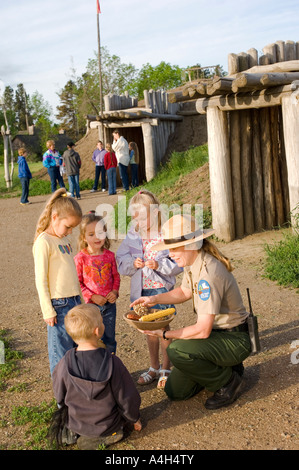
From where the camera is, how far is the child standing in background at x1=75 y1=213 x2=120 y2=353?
4457 millimetres

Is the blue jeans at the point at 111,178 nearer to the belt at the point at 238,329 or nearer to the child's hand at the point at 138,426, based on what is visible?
the belt at the point at 238,329

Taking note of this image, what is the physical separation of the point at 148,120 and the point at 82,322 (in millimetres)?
13995

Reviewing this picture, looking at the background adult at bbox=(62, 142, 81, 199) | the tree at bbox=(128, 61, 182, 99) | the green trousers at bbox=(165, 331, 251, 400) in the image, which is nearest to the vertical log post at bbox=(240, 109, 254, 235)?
the green trousers at bbox=(165, 331, 251, 400)

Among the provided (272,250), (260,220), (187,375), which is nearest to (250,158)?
(260,220)

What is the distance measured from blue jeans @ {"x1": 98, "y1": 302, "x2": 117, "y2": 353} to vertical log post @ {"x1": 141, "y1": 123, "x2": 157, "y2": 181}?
42.4ft

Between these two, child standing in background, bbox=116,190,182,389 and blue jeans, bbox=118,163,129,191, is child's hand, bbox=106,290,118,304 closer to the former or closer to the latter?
child standing in background, bbox=116,190,182,389

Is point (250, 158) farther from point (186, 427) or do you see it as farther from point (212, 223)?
point (186, 427)

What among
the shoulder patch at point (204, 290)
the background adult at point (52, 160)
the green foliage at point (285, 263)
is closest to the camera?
the shoulder patch at point (204, 290)

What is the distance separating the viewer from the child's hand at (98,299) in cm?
443

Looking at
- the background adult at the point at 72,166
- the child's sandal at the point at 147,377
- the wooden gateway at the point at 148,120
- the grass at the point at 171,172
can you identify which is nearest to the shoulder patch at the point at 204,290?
the child's sandal at the point at 147,377

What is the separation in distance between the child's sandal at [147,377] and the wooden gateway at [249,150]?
4.77 metres

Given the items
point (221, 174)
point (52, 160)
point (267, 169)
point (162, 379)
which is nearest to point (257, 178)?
point (267, 169)

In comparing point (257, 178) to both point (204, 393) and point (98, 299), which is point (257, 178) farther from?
point (204, 393)

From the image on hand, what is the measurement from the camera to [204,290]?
12.2ft
